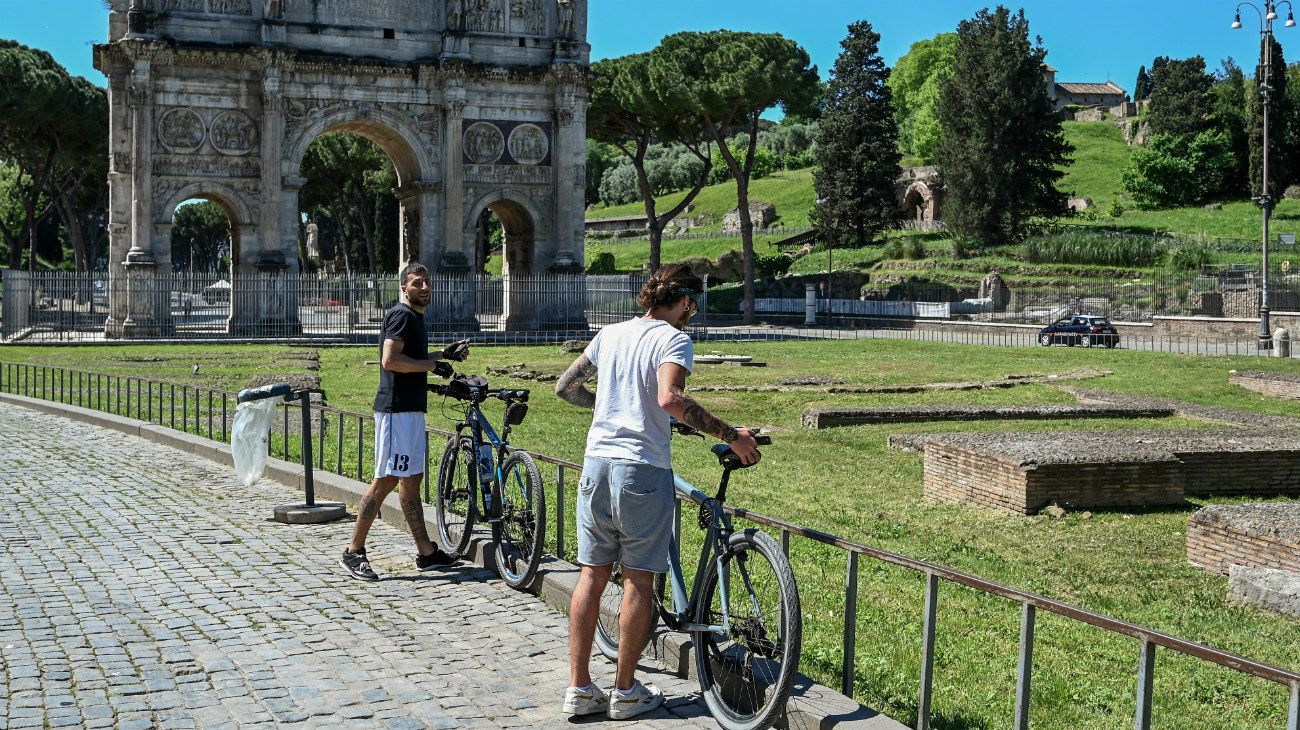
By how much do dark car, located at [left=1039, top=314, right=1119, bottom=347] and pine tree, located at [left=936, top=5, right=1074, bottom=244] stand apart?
74.0 ft

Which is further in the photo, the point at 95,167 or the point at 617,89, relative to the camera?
the point at 95,167

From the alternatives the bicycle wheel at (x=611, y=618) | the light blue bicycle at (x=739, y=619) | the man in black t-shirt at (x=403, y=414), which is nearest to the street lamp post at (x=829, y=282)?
the man in black t-shirt at (x=403, y=414)

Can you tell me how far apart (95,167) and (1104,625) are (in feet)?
190

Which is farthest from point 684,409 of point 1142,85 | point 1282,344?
point 1142,85

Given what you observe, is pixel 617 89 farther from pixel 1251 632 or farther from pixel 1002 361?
pixel 1251 632

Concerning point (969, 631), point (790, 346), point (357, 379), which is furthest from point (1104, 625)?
point (790, 346)

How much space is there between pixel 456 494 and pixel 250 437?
1981 millimetres

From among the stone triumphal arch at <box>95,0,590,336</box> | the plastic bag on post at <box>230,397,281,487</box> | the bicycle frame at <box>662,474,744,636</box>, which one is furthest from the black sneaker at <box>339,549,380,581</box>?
the stone triumphal arch at <box>95,0,590,336</box>

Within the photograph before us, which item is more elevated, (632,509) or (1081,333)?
(1081,333)

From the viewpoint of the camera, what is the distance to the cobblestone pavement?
201 inches

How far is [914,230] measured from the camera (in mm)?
74375

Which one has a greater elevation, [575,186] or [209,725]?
[575,186]

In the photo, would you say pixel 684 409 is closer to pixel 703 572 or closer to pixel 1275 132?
pixel 703 572

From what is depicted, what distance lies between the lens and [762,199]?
317 feet
